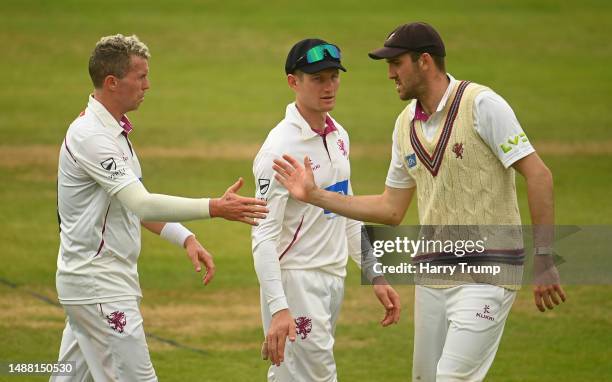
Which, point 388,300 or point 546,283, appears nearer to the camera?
point 546,283

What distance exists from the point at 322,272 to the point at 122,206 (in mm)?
1337

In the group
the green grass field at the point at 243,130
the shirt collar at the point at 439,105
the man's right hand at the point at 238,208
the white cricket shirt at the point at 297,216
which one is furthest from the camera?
the green grass field at the point at 243,130

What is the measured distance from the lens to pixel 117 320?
7.32 m

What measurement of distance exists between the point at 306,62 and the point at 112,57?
3.95 feet

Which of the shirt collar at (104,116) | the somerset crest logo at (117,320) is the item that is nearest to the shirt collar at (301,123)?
the shirt collar at (104,116)

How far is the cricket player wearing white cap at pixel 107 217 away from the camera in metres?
7.21

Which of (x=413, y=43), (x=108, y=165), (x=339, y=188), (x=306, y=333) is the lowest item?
(x=306, y=333)

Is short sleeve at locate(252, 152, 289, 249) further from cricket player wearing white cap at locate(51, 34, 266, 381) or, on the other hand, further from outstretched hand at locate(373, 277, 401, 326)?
outstretched hand at locate(373, 277, 401, 326)

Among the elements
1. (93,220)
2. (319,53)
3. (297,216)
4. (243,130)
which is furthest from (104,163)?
(243,130)

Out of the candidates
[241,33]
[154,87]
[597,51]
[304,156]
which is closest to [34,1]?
[241,33]

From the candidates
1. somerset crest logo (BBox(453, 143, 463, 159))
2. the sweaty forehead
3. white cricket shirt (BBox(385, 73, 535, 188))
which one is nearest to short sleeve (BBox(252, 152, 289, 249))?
the sweaty forehead

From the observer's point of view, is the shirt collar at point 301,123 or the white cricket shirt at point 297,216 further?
the shirt collar at point 301,123

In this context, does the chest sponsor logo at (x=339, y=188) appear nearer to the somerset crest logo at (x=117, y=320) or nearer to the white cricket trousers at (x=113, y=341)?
the white cricket trousers at (x=113, y=341)

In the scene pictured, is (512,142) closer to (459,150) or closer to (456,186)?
(459,150)
